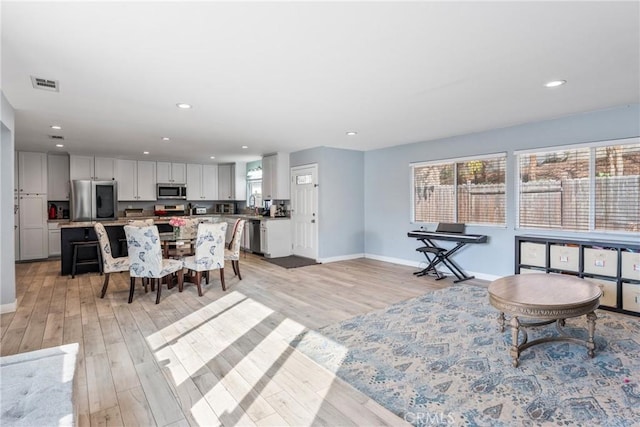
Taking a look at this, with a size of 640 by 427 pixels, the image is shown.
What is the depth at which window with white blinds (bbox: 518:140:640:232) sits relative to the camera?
3971 millimetres

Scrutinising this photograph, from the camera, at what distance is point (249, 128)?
5.02 m

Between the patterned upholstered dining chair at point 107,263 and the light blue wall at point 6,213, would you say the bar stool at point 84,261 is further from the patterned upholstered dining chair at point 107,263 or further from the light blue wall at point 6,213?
the light blue wall at point 6,213

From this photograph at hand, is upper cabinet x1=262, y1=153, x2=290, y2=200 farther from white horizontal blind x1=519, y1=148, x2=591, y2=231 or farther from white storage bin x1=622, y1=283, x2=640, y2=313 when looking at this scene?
white storage bin x1=622, y1=283, x2=640, y2=313

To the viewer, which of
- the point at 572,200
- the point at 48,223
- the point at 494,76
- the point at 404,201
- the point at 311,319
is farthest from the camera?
the point at 48,223

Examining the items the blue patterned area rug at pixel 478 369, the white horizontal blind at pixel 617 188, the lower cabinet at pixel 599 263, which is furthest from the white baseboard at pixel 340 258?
the white horizontal blind at pixel 617 188

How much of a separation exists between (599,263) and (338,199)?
4.33 m

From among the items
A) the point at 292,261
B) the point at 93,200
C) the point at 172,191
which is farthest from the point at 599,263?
the point at 93,200

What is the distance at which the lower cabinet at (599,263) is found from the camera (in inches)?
146

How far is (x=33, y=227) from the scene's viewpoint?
7129 millimetres

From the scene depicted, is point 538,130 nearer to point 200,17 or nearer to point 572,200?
point 572,200

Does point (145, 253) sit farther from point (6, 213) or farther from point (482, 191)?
point (482, 191)

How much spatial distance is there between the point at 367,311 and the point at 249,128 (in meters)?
3.18

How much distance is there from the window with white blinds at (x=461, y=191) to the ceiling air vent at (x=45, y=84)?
5398 millimetres

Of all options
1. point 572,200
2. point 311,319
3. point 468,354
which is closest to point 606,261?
point 572,200
